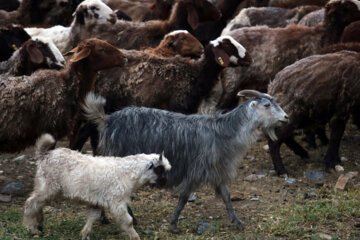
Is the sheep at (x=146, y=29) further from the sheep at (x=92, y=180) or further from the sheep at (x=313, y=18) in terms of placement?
the sheep at (x=92, y=180)

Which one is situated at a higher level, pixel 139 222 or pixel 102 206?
pixel 102 206

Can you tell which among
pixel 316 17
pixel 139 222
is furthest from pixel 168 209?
pixel 316 17

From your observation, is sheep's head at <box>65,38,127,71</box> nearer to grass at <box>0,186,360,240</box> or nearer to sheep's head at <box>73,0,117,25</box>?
grass at <box>0,186,360,240</box>

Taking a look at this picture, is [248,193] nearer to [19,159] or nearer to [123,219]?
[123,219]

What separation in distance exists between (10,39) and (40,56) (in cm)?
148

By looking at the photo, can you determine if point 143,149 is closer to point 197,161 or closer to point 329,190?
point 197,161

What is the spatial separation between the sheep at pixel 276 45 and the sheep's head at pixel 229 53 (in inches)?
29.5

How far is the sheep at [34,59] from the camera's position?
902 centimetres

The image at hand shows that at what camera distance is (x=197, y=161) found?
719 centimetres

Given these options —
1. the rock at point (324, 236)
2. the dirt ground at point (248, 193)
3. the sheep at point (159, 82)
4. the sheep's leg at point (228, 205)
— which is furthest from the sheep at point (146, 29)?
the rock at point (324, 236)

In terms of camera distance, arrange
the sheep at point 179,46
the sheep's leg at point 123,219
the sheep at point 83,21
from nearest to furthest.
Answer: the sheep's leg at point 123,219 → the sheep at point 179,46 → the sheep at point 83,21

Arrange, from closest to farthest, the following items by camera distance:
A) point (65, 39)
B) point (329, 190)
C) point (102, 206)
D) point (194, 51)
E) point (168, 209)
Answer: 1. point (102, 206)
2. point (168, 209)
3. point (329, 190)
4. point (194, 51)
5. point (65, 39)

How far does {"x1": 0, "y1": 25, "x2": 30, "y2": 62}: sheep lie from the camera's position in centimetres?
1021

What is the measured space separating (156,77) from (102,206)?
2996 mm
